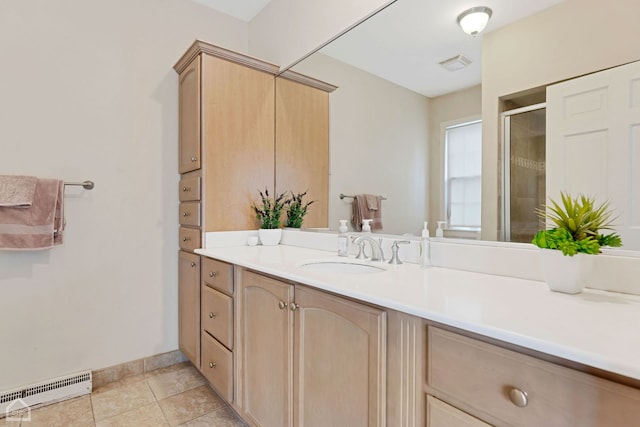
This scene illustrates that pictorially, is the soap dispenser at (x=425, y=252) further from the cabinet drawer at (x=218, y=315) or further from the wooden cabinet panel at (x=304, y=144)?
the cabinet drawer at (x=218, y=315)

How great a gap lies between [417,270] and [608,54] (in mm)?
866

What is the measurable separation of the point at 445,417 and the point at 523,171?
808mm

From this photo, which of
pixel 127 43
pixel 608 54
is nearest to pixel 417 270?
pixel 608 54

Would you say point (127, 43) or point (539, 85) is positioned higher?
point (127, 43)

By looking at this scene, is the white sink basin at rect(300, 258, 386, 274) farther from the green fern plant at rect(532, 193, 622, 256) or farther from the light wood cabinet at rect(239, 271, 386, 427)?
the green fern plant at rect(532, 193, 622, 256)

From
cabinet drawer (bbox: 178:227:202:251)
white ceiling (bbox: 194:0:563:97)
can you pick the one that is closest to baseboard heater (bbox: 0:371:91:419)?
cabinet drawer (bbox: 178:227:202:251)

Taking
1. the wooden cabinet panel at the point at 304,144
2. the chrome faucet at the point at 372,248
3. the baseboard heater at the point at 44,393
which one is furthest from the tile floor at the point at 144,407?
the wooden cabinet panel at the point at 304,144

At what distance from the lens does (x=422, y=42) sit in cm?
138

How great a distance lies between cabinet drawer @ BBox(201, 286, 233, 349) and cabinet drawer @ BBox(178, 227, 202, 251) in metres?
0.29

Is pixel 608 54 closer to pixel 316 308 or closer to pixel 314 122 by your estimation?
pixel 316 308

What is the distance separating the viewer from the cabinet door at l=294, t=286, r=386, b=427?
2.84 ft

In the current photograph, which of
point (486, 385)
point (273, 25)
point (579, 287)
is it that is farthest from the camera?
point (273, 25)

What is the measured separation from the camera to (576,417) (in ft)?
1.78

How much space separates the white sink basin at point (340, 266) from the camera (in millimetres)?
1402
